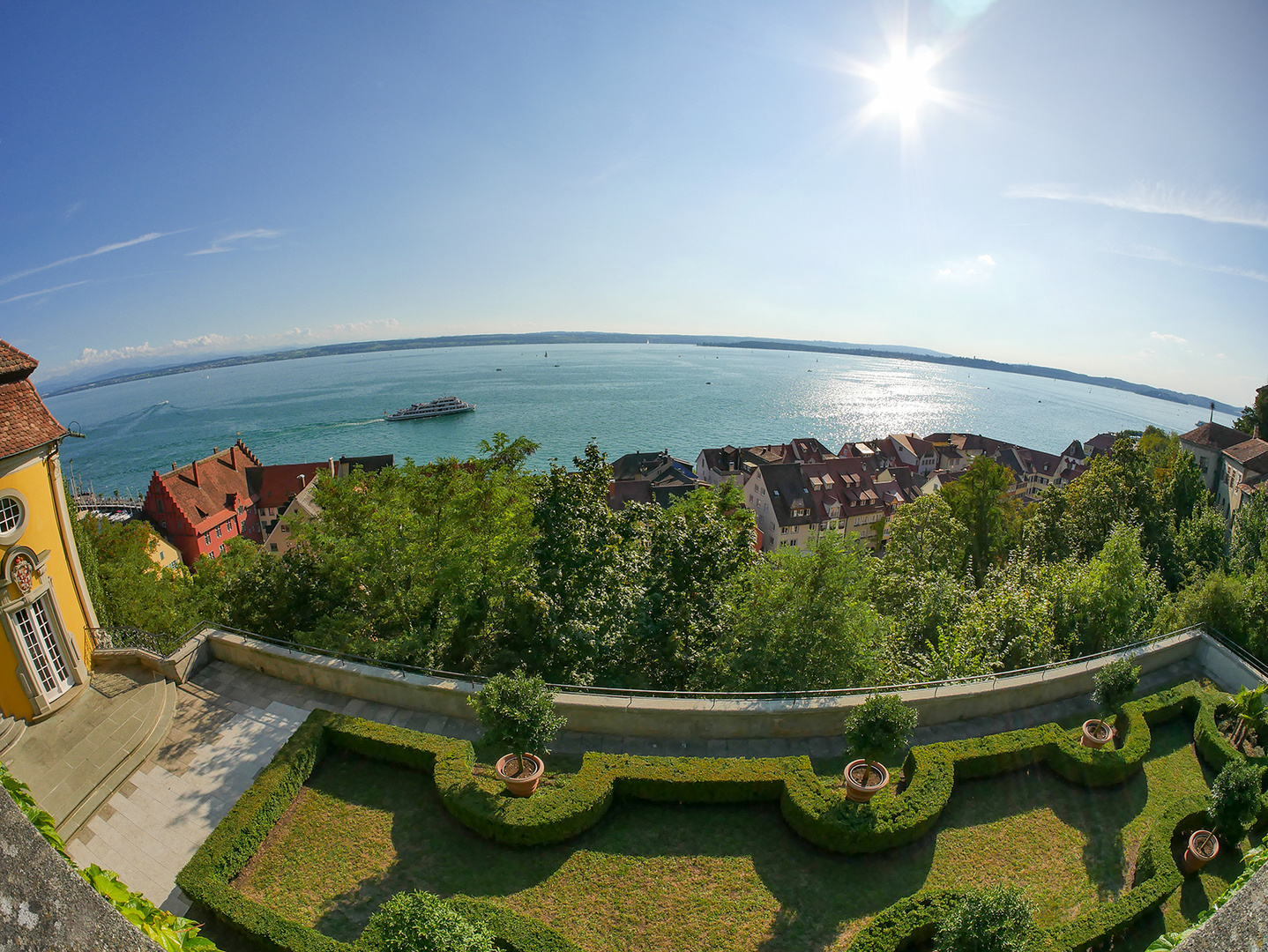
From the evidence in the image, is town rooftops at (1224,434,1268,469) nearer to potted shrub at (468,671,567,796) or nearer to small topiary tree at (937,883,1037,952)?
small topiary tree at (937,883,1037,952)

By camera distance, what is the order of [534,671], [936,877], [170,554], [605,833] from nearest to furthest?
1. [936,877]
2. [605,833]
3. [534,671]
4. [170,554]

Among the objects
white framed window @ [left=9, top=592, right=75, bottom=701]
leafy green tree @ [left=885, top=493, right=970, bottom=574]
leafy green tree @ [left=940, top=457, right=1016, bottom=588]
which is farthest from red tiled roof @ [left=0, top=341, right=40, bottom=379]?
leafy green tree @ [left=940, top=457, right=1016, bottom=588]

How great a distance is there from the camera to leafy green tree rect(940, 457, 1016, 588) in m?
36.8


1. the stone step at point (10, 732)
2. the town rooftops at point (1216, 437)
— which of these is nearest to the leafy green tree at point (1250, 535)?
the town rooftops at point (1216, 437)

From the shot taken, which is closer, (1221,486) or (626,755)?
(626,755)

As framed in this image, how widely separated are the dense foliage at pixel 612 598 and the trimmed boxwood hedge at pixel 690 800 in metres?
3.06

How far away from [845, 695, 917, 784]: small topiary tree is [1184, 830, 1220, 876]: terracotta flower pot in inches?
189

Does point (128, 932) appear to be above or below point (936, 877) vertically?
above

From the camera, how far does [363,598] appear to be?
55.4 feet

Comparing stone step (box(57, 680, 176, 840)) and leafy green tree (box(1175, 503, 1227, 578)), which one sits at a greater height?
leafy green tree (box(1175, 503, 1227, 578))

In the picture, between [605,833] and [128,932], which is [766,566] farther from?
[128,932]

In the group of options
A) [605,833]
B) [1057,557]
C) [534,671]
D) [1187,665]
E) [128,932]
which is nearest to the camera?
[128,932]

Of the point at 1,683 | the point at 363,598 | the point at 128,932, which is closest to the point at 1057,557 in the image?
the point at 363,598

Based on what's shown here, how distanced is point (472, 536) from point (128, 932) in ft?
43.3
